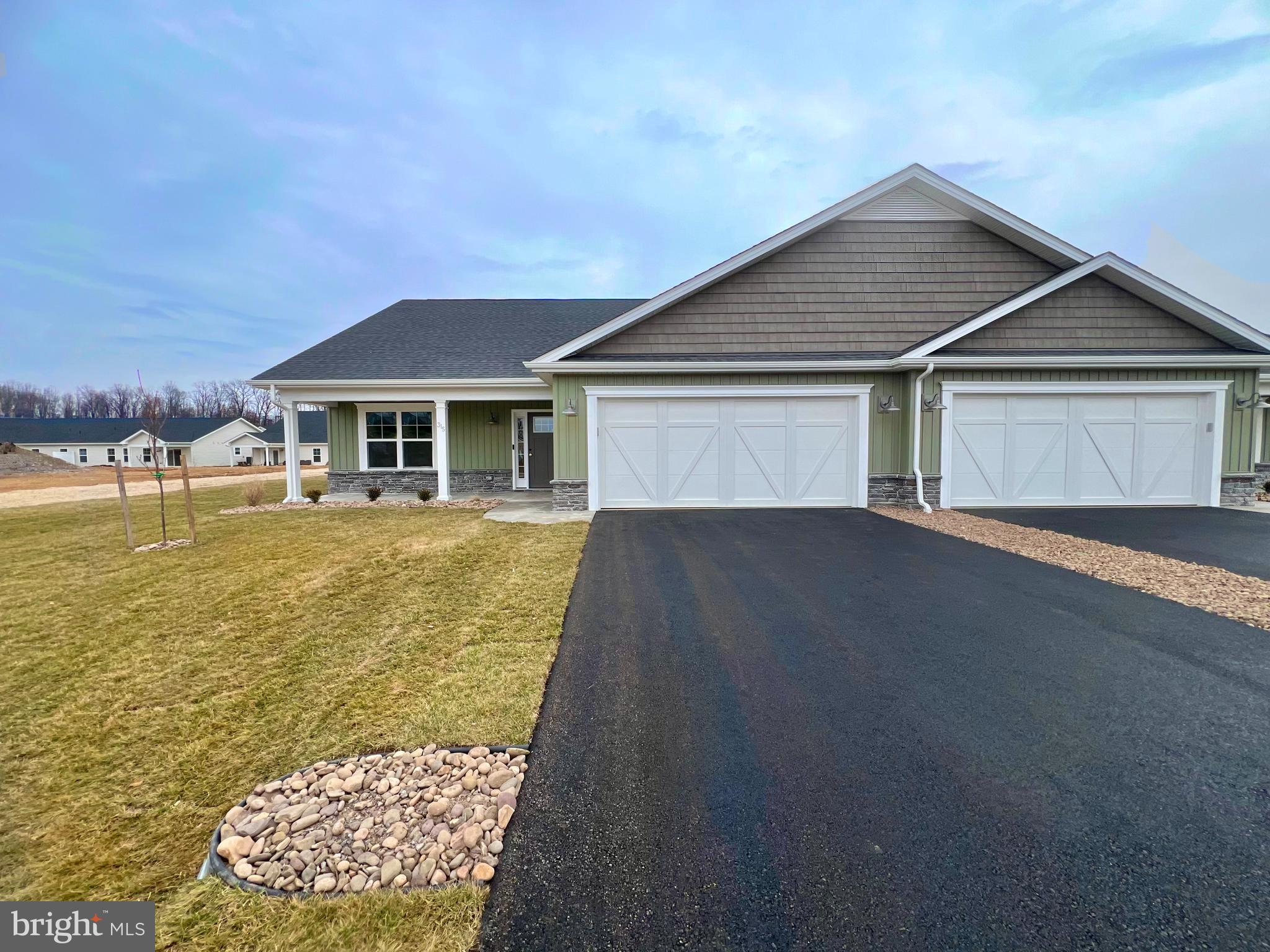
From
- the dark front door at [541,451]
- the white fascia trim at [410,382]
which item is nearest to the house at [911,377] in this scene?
the white fascia trim at [410,382]

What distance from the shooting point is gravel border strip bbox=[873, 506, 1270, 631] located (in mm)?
4395

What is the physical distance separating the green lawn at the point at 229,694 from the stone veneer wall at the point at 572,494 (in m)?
3.00

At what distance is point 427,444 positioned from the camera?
13.4 m

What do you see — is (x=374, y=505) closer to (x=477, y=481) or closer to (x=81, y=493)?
(x=477, y=481)

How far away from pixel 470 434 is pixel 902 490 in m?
9.99

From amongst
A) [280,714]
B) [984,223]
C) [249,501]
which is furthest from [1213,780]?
[249,501]

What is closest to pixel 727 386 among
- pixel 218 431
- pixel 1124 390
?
pixel 1124 390

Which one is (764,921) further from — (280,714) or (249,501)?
(249,501)

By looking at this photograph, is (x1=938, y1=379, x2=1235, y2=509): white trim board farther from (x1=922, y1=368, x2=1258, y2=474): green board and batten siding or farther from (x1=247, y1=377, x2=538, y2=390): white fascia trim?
(x1=247, y1=377, x2=538, y2=390): white fascia trim

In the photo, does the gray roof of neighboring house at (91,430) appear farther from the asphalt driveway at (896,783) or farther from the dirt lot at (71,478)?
the asphalt driveway at (896,783)

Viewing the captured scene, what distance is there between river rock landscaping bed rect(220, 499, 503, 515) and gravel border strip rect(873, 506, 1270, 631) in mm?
8406

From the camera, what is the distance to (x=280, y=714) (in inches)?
116

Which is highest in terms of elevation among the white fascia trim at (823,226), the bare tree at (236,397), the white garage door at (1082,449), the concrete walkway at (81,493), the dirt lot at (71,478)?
the bare tree at (236,397)

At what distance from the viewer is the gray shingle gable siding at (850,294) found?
9.91 metres
